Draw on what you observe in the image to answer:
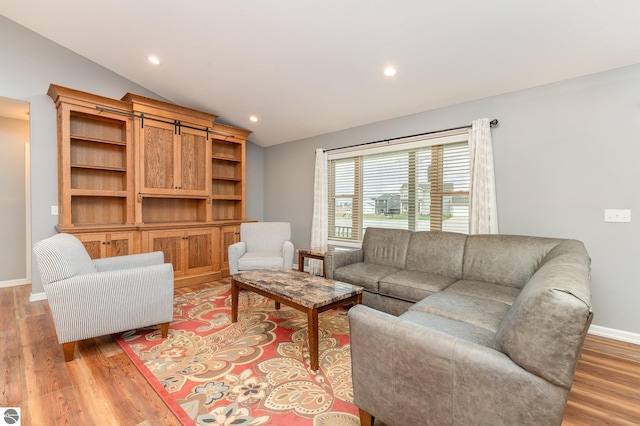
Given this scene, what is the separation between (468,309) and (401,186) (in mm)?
2289

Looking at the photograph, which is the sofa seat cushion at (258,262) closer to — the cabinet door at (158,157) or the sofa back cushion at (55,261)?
the cabinet door at (158,157)

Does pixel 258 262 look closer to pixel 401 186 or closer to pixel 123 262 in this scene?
pixel 123 262

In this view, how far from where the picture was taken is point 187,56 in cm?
345

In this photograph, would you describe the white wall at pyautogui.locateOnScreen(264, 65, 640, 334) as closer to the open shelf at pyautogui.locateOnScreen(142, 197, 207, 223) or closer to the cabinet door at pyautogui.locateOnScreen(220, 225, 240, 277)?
the cabinet door at pyautogui.locateOnScreen(220, 225, 240, 277)

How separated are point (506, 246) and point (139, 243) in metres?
4.27

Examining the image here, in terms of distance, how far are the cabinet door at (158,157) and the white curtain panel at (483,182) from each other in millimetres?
3964

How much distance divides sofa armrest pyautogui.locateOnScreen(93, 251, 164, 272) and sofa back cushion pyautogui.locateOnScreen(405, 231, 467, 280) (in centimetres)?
279

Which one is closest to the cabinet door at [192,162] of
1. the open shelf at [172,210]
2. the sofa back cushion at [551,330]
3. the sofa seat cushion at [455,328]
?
the open shelf at [172,210]

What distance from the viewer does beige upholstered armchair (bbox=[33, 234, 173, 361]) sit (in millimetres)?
2090

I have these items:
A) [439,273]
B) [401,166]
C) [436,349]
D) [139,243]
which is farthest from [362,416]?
[139,243]

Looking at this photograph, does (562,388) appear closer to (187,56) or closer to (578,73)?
(578,73)

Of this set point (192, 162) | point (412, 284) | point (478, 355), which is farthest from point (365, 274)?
point (192, 162)

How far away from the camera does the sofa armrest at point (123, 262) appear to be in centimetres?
279

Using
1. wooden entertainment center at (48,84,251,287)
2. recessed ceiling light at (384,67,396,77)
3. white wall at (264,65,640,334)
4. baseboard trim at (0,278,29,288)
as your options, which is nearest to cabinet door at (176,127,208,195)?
wooden entertainment center at (48,84,251,287)
